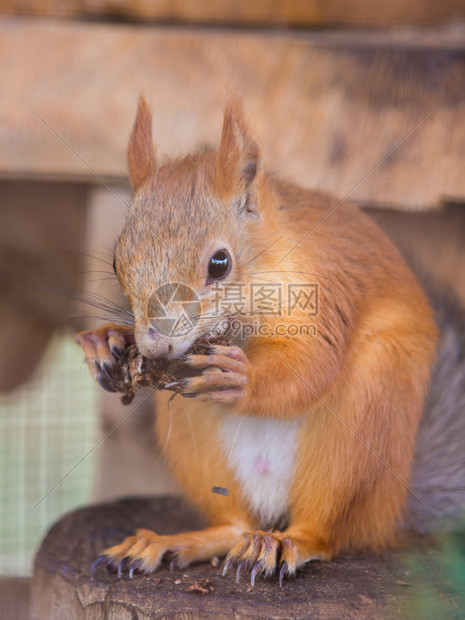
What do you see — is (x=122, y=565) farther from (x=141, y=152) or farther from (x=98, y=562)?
(x=141, y=152)

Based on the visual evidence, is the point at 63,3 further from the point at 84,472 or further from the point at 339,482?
the point at 84,472

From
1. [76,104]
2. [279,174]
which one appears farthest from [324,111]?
[76,104]

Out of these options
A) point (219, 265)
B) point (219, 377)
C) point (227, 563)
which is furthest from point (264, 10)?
point (227, 563)

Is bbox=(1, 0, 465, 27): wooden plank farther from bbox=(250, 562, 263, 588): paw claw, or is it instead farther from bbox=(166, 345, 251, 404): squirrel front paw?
bbox=(250, 562, 263, 588): paw claw

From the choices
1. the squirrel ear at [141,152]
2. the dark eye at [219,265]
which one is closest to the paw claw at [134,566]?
the dark eye at [219,265]

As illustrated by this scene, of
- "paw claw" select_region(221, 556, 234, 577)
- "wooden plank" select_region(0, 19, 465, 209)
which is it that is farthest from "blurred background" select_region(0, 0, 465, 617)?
"paw claw" select_region(221, 556, 234, 577)
